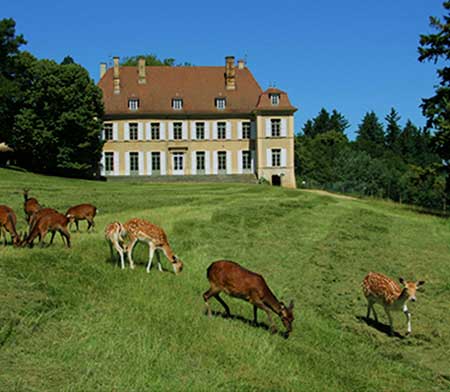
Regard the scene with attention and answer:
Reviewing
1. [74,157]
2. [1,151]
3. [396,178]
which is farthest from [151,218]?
[396,178]

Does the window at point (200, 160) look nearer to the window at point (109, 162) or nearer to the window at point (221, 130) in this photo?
the window at point (221, 130)

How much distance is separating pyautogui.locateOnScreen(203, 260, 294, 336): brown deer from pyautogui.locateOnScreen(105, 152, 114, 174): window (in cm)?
5860

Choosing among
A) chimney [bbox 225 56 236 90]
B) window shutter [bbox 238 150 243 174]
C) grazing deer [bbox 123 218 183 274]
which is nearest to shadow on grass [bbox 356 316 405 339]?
grazing deer [bbox 123 218 183 274]

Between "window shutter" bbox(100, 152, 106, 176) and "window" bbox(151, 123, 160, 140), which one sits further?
"window" bbox(151, 123, 160, 140)

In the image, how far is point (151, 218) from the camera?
80.9ft

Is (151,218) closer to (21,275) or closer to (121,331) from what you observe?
(21,275)

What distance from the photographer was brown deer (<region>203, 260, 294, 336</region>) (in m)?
11.4

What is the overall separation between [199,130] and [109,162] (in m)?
10.4

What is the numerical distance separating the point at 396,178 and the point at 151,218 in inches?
2570

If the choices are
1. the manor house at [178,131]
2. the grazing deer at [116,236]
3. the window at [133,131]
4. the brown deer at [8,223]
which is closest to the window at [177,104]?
the manor house at [178,131]

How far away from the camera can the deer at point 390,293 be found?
511 inches

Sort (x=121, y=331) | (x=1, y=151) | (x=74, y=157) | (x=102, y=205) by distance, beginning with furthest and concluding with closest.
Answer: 1. (x=1, y=151)
2. (x=74, y=157)
3. (x=102, y=205)
4. (x=121, y=331)

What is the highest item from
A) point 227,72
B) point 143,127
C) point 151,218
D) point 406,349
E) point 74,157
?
point 227,72

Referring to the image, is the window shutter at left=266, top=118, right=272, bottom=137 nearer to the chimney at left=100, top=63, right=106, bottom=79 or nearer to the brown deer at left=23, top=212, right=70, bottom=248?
the chimney at left=100, top=63, right=106, bottom=79
